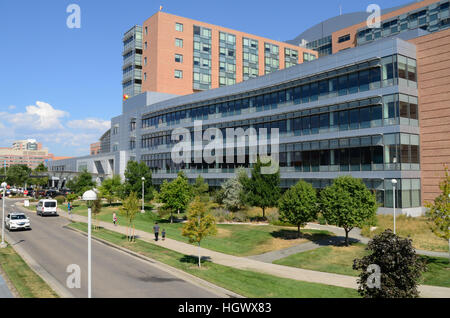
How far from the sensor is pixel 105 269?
2028 cm

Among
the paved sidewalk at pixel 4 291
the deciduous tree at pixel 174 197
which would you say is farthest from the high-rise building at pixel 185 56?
the paved sidewalk at pixel 4 291

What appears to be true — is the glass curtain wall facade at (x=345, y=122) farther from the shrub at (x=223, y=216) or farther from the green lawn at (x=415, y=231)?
the shrub at (x=223, y=216)

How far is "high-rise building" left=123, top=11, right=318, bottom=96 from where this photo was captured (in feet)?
251

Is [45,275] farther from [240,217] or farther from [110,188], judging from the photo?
[110,188]

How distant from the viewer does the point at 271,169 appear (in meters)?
41.7

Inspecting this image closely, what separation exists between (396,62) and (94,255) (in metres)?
36.6

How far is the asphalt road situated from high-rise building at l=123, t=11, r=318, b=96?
5209cm

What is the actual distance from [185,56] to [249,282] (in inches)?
2670

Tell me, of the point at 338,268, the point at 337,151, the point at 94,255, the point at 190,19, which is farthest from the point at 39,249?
the point at 190,19

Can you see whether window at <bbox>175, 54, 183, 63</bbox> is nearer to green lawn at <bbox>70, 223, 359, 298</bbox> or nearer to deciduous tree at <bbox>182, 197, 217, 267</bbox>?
green lawn at <bbox>70, 223, 359, 298</bbox>

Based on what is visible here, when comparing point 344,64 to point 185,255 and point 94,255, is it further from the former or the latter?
point 94,255

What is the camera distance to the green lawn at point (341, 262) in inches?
816

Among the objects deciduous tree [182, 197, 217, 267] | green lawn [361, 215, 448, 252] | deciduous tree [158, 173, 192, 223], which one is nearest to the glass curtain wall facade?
green lawn [361, 215, 448, 252]

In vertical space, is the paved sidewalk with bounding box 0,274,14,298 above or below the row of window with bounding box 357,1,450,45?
below
